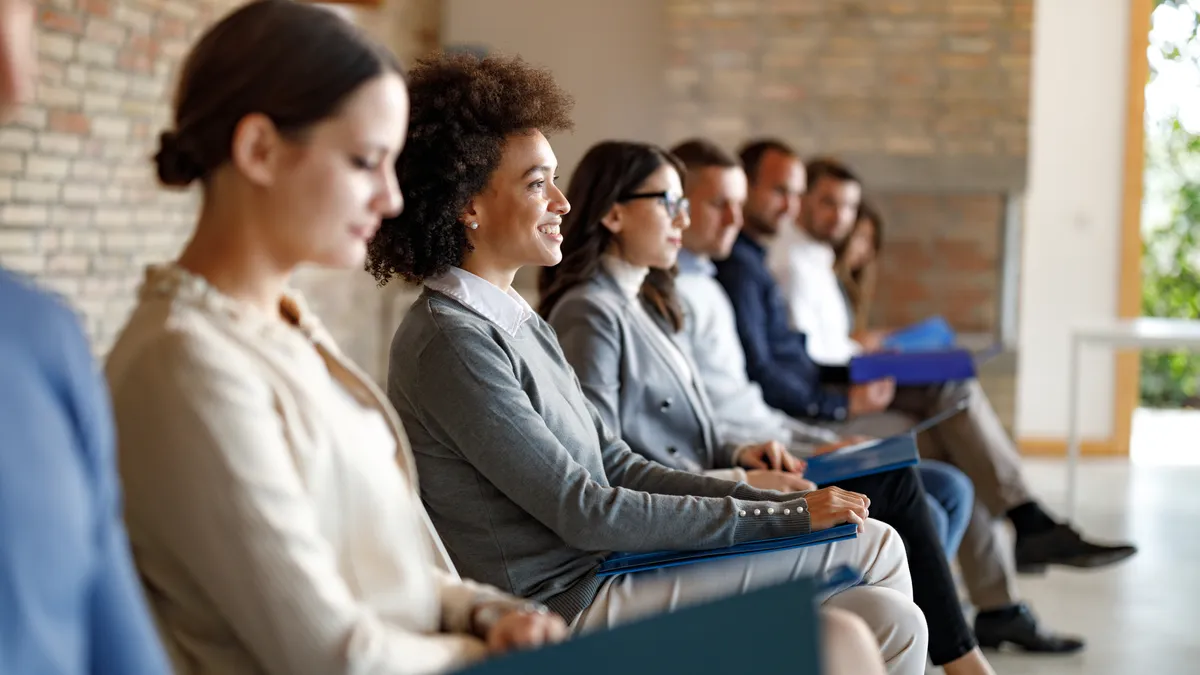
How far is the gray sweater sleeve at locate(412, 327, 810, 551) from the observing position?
196 cm

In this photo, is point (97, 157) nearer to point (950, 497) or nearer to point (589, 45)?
point (950, 497)

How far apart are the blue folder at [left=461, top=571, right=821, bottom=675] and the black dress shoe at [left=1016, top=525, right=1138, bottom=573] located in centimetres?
293

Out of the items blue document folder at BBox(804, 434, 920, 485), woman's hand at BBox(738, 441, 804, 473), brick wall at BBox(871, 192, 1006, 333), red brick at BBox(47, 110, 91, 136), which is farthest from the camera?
brick wall at BBox(871, 192, 1006, 333)

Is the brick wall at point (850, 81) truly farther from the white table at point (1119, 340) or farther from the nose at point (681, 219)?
the nose at point (681, 219)

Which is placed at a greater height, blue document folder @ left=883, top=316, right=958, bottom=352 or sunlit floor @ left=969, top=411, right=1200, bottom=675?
blue document folder @ left=883, top=316, right=958, bottom=352

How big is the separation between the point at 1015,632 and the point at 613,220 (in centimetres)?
170

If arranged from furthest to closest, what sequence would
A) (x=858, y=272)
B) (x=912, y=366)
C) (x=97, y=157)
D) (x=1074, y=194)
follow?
(x=1074, y=194)
(x=858, y=272)
(x=97, y=157)
(x=912, y=366)

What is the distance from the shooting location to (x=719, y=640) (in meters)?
1.28

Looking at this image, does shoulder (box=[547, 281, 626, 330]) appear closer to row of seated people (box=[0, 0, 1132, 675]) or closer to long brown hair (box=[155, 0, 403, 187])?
row of seated people (box=[0, 0, 1132, 675])

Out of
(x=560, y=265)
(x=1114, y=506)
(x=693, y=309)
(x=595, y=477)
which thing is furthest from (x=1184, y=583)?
(x=595, y=477)

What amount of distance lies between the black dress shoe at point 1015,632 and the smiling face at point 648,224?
4.86ft

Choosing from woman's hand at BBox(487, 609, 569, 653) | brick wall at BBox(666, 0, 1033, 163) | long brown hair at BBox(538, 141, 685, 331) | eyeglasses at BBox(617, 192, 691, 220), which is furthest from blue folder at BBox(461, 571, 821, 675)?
brick wall at BBox(666, 0, 1033, 163)

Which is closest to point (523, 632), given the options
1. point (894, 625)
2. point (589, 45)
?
point (894, 625)

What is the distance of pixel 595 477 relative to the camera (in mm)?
2221
